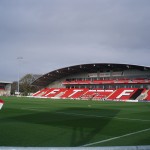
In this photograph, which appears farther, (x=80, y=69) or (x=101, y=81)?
(x=80, y=69)

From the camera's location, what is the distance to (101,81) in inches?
3408

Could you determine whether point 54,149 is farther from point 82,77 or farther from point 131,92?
point 82,77

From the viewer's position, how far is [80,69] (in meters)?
93.7

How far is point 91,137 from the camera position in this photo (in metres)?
12.6

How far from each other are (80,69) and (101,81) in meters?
10.3

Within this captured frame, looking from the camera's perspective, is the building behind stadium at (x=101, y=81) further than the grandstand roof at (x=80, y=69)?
No

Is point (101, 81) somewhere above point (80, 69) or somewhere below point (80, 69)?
below

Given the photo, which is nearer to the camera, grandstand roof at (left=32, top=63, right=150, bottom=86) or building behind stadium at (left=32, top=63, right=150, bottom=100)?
building behind stadium at (left=32, top=63, right=150, bottom=100)

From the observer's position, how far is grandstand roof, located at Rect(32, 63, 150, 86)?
3255 inches

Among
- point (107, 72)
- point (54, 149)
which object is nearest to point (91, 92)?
point (107, 72)

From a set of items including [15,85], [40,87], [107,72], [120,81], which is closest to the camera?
[120,81]

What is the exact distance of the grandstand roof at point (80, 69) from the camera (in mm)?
82688

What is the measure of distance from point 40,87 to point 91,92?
34.2 metres

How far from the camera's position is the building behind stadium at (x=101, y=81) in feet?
254
